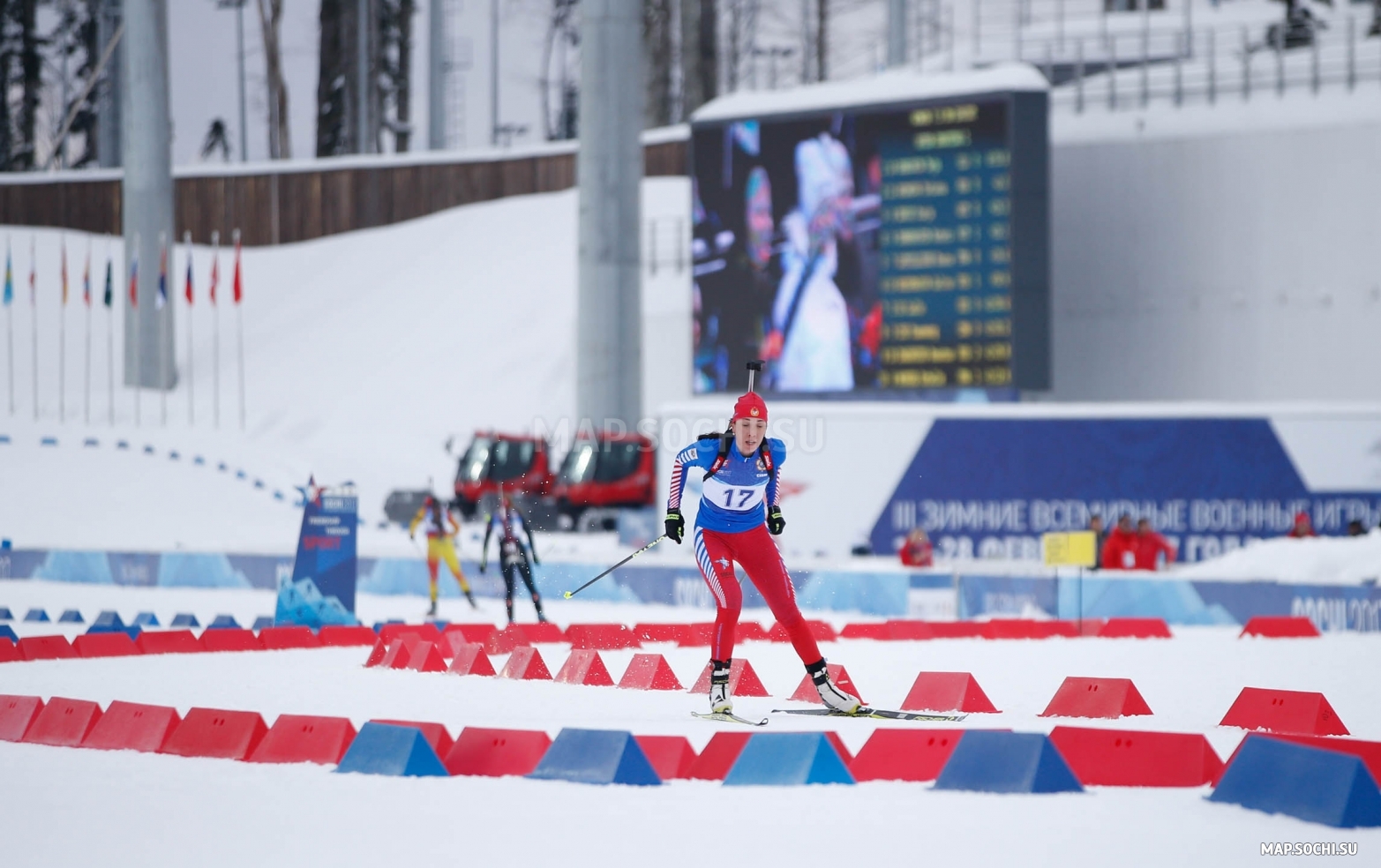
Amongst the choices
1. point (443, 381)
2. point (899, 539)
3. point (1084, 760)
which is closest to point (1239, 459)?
point (899, 539)

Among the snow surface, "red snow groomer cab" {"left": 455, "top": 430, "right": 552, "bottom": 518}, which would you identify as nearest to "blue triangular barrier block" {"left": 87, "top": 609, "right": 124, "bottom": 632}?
the snow surface

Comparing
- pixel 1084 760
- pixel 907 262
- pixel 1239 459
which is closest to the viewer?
pixel 1084 760

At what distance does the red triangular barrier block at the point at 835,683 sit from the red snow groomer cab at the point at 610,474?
25.5 m

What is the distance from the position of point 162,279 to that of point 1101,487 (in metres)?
25.7

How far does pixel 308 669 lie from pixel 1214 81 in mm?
27044

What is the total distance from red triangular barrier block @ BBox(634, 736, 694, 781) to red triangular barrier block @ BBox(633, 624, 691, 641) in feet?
30.0

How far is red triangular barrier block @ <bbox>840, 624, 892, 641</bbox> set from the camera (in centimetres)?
1955

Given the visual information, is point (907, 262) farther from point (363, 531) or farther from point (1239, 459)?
point (363, 531)

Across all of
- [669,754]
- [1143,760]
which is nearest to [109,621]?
[669,754]

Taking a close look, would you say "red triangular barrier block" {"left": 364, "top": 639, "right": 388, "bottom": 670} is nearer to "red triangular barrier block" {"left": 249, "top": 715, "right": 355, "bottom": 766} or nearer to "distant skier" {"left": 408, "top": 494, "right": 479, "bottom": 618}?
"red triangular barrier block" {"left": 249, "top": 715, "right": 355, "bottom": 766}

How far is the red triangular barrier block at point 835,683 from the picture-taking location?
1215cm

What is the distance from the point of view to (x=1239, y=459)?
92.8 feet

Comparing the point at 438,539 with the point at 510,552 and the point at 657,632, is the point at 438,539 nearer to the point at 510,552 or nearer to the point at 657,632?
the point at 510,552

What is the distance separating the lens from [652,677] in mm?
14023
